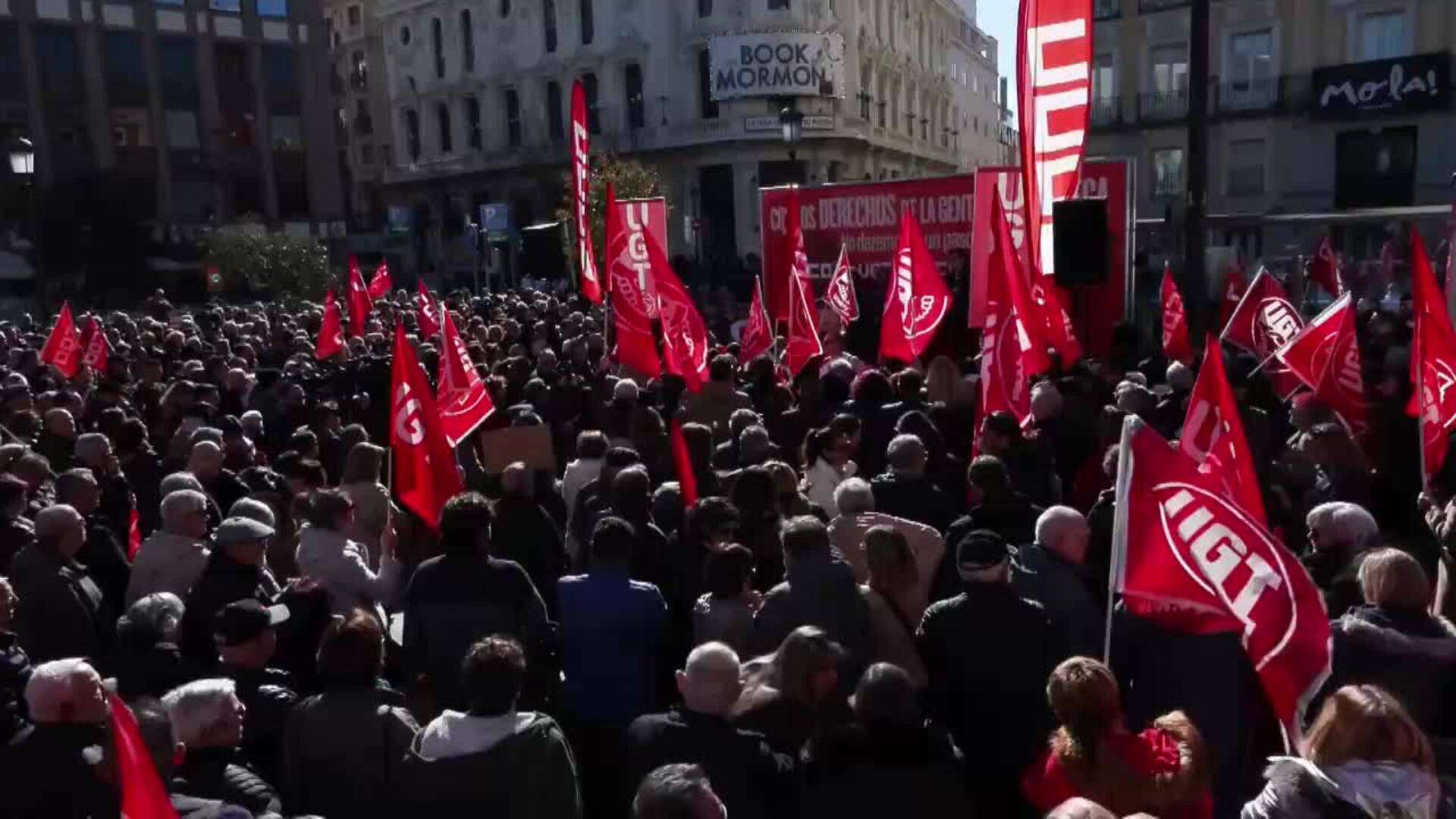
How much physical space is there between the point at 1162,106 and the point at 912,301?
91.1 feet

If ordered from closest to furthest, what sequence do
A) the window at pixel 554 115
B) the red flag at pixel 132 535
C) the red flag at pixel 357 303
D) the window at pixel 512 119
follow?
1. the red flag at pixel 132 535
2. the red flag at pixel 357 303
3. the window at pixel 554 115
4. the window at pixel 512 119

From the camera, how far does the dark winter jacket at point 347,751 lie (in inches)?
159

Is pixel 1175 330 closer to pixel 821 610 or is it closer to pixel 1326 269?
pixel 1326 269

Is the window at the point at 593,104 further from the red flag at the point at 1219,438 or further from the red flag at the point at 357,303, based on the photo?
the red flag at the point at 1219,438

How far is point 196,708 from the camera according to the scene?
374 centimetres

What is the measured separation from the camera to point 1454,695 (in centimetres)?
416

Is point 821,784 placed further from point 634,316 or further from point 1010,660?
point 634,316

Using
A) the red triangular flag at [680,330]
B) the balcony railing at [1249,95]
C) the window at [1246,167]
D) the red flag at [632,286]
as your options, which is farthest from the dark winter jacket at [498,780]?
the window at [1246,167]

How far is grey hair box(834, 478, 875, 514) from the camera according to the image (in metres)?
5.76

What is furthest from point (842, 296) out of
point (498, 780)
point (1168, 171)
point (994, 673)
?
point (1168, 171)

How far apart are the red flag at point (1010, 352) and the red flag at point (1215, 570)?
3.19 metres

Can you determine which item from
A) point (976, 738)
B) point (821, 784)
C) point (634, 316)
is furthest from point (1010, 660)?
point (634, 316)

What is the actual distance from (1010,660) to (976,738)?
0.94ft

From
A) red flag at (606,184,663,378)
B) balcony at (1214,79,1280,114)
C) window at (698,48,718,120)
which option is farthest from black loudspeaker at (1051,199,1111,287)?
window at (698,48,718,120)
